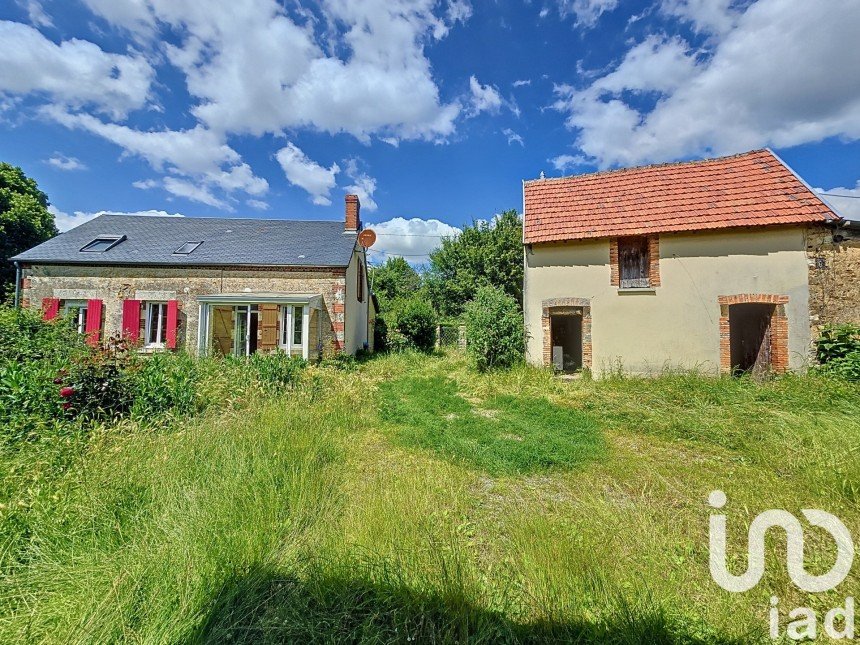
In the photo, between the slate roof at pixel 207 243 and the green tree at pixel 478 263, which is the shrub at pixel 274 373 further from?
the green tree at pixel 478 263

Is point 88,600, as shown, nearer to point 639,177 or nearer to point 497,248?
point 639,177

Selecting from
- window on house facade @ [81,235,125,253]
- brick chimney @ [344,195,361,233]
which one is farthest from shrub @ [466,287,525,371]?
window on house facade @ [81,235,125,253]

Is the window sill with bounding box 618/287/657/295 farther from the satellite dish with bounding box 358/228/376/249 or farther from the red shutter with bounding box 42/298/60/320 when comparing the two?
the red shutter with bounding box 42/298/60/320

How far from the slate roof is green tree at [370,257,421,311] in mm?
11535

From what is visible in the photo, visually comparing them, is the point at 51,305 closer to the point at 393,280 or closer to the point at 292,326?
A: the point at 292,326

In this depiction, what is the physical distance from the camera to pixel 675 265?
8484mm

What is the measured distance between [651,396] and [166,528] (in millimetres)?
7813

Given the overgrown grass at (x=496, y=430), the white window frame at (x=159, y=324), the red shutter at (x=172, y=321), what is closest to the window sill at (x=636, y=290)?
the overgrown grass at (x=496, y=430)

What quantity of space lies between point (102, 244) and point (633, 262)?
62.0 ft

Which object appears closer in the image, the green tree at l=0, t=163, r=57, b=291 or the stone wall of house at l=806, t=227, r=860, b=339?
Answer: the stone wall of house at l=806, t=227, r=860, b=339

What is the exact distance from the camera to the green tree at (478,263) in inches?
805

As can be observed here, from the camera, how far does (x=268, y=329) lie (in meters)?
11.2

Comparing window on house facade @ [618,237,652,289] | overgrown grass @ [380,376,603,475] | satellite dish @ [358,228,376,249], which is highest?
satellite dish @ [358,228,376,249]

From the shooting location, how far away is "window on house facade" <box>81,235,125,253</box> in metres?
12.1
